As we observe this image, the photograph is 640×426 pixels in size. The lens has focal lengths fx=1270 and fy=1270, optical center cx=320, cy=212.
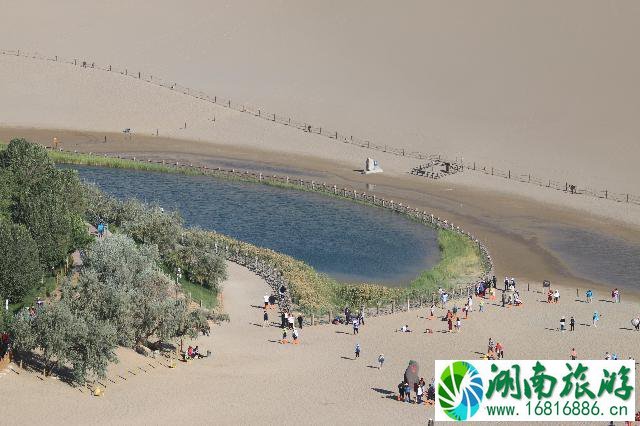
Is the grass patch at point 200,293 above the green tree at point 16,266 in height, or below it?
below

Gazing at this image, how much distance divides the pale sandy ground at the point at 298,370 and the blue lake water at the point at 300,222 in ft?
29.6

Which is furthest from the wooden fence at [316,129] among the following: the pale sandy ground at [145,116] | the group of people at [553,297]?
the group of people at [553,297]

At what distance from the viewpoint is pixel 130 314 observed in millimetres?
51281

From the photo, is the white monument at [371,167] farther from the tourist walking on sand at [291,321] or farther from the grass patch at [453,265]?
the tourist walking on sand at [291,321]

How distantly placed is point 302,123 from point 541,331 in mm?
55334

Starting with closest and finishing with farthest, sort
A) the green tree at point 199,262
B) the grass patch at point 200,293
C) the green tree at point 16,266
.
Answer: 1. the green tree at point 16,266
2. the grass patch at point 200,293
3. the green tree at point 199,262

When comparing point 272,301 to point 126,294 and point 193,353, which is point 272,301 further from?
point 126,294

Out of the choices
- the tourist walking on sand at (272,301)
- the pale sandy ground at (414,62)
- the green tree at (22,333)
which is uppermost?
the pale sandy ground at (414,62)

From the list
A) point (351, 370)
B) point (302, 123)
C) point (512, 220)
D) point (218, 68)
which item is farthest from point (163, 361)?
point (218, 68)

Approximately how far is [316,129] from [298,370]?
199 ft

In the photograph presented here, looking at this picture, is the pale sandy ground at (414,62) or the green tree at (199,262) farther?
the pale sandy ground at (414,62)

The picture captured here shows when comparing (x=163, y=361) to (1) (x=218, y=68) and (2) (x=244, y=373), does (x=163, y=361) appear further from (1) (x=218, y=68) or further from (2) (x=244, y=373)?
(1) (x=218, y=68)

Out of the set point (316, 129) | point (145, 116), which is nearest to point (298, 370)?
point (316, 129)

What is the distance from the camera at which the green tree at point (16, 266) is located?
169ft
